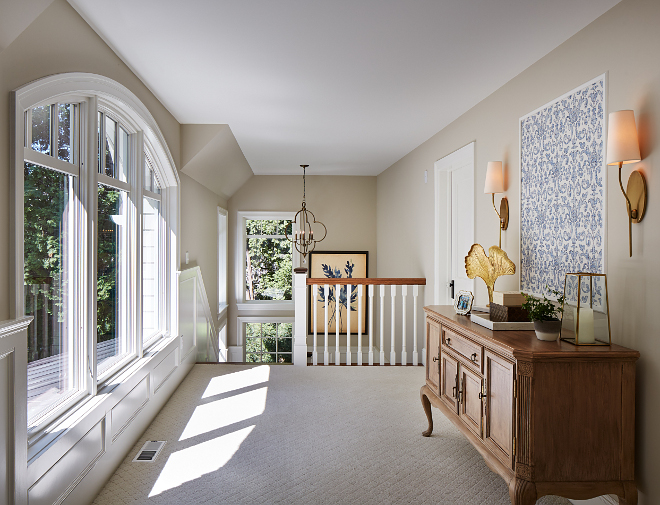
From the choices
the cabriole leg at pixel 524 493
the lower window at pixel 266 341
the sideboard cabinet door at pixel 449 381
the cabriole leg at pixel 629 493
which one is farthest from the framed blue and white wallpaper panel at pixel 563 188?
the lower window at pixel 266 341

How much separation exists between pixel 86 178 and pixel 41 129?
423mm

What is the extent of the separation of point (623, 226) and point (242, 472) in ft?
7.84

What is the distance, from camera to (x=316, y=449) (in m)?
2.79

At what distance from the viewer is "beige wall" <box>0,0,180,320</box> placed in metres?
1.63

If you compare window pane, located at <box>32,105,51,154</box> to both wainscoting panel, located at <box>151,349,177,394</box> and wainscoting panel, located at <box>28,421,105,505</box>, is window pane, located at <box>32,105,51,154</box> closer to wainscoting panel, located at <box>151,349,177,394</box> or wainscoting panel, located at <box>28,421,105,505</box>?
wainscoting panel, located at <box>28,421,105,505</box>

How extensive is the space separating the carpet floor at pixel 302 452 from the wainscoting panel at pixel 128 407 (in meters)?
0.21

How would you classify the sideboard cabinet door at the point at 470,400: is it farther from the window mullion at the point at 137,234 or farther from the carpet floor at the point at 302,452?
the window mullion at the point at 137,234

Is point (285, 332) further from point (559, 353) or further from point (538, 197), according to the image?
point (559, 353)

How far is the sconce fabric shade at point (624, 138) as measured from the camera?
6.09 feet

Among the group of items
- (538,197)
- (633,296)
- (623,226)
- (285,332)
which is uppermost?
(538,197)

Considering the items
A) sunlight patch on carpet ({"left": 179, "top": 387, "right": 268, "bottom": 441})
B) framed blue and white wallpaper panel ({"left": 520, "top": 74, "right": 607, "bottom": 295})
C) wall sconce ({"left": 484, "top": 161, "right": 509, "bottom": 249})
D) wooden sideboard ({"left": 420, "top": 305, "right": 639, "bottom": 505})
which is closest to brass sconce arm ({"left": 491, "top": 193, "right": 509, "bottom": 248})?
wall sconce ({"left": 484, "top": 161, "right": 509, "bottom": 249})

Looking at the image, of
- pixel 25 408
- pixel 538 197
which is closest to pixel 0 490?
pixel 25 408

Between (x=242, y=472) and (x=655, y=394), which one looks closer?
(x=655, y=394)

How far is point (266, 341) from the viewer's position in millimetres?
7656
